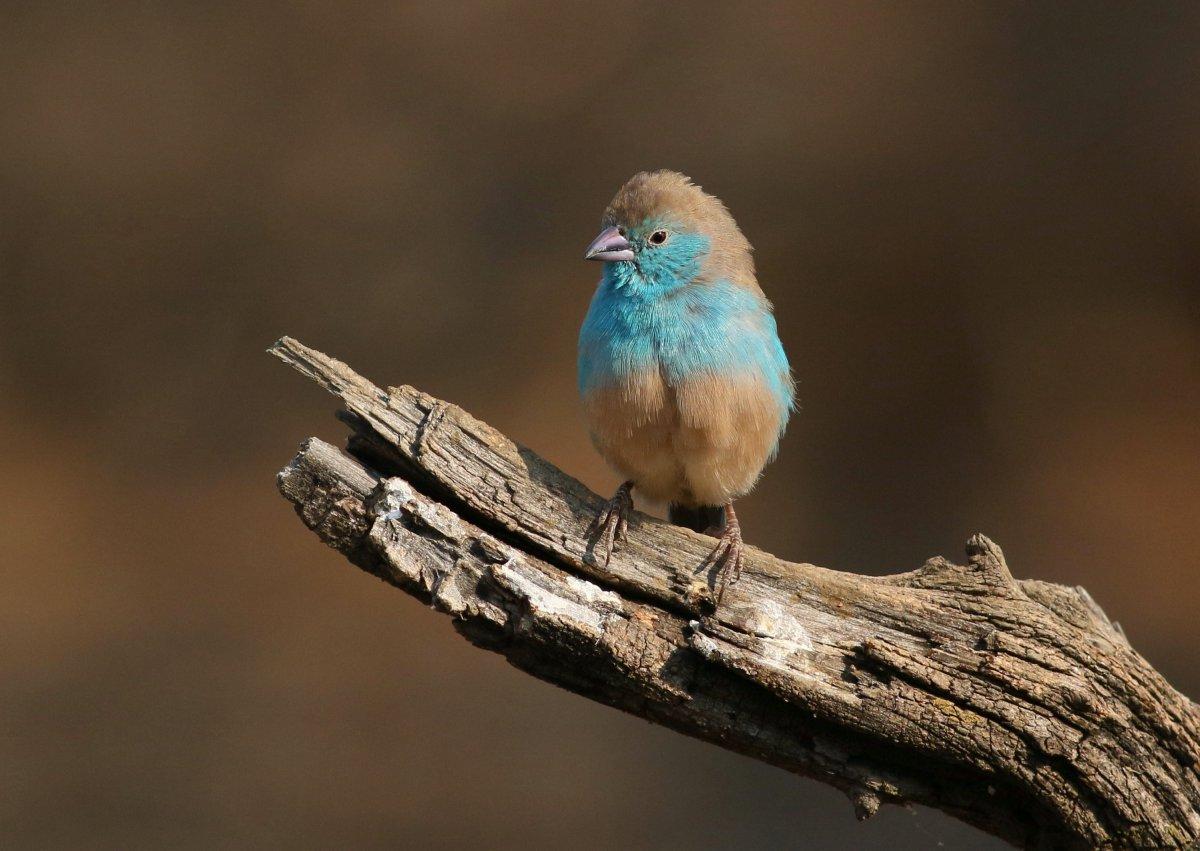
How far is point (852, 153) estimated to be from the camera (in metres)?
5.37

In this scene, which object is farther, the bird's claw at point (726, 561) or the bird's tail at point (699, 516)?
the bird's tail at point (699, 516)

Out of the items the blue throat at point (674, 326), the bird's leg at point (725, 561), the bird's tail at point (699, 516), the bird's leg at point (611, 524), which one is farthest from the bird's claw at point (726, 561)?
the bird's tail at point (699, 516)

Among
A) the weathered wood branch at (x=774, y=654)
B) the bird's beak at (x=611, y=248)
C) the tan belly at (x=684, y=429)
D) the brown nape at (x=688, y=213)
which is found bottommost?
the weathered wood branch at (x=774, y=654)

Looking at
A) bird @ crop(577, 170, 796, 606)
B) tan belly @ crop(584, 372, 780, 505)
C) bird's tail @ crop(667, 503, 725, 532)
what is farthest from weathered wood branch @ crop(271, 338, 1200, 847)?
bird's tail @ crop(667, 503, 725, 532)

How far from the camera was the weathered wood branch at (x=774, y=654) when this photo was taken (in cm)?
275

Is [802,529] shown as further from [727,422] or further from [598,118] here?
[727,422]

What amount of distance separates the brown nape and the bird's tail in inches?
26.0

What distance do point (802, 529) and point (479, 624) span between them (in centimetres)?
345

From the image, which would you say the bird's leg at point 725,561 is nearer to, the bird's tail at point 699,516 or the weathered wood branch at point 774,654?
the weathered wood branch at point 774,654

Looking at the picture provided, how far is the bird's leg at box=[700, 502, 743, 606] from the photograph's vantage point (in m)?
2.96

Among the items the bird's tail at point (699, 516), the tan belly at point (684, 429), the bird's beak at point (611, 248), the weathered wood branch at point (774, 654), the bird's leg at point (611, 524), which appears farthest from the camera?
the bird's tail at point (699, 516)

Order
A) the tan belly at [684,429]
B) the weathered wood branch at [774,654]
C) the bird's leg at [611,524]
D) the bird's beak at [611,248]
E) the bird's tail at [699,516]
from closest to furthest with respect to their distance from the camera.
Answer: the weathered wood branch at [774,654], the bird's leg at [611,524], the tan belly at [684,429], the bird's beak at [611,248], the bird's tail at [699,516]

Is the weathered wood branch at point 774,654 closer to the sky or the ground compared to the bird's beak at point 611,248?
closer to the ground

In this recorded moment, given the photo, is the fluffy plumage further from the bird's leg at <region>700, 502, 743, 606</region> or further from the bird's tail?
the bird's leg at <region>700, 502, 743, 606</region>
